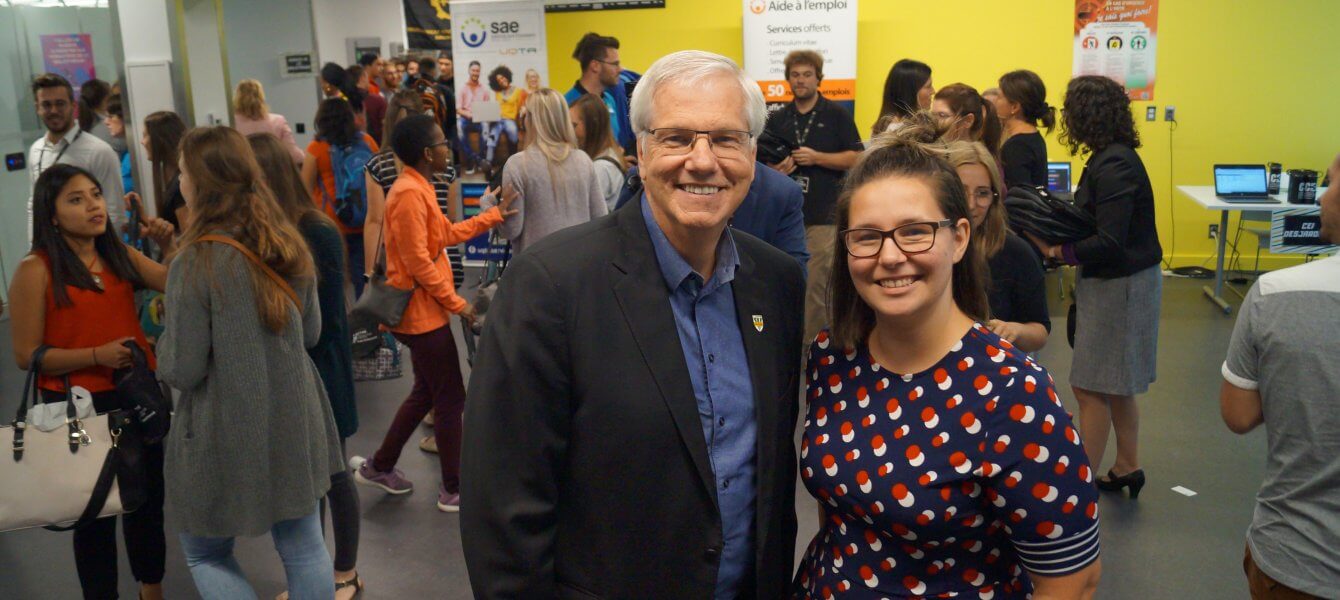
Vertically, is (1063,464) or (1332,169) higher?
(1332,169)

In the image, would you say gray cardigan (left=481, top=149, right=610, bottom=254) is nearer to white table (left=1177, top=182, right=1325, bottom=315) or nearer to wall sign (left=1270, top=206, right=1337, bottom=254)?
wall sign (left=1270, top=206, right=1337, bottom=254)

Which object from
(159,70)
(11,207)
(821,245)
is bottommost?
(821,245)

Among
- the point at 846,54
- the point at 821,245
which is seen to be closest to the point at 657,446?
the point at 821,245

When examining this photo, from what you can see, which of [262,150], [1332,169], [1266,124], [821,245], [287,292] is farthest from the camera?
[1266,124]

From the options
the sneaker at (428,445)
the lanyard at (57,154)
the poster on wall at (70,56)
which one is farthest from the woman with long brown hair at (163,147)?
the sneaker at (428,445)

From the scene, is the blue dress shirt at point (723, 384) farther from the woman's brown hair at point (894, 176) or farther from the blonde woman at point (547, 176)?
the blonde woman at point (547, 176)

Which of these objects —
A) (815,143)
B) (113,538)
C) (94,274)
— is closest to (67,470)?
(113,538)

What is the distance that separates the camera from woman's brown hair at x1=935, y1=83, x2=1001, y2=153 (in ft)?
13.3

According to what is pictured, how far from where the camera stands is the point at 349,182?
6262 mm

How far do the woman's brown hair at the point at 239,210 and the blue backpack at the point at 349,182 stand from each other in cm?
371

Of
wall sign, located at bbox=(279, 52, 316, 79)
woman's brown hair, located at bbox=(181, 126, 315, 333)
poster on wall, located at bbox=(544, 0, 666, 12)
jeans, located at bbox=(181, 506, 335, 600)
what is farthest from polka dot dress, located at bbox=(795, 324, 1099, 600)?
wall sign, located at bbox=(279, 52, 316, 79)

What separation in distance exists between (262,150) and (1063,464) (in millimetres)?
2490

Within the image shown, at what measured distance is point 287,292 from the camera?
2.60m

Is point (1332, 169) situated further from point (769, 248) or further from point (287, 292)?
point (287, 292)
